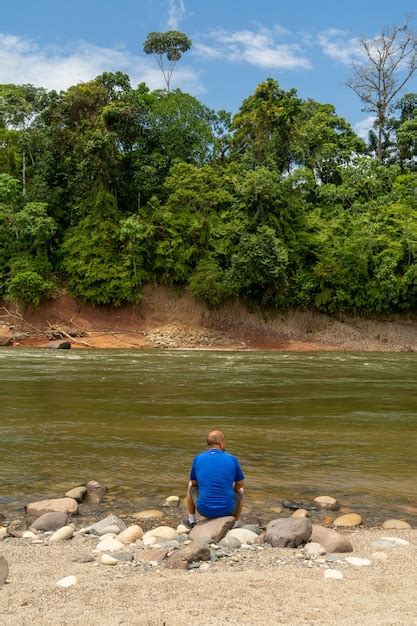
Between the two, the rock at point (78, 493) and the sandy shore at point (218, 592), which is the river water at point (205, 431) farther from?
the sandy shore at point (218, 592)

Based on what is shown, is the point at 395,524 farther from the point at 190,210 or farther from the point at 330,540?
the point at 190,210

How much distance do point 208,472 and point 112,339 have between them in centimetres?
2973

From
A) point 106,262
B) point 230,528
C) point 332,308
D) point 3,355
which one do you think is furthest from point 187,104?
point 230,528

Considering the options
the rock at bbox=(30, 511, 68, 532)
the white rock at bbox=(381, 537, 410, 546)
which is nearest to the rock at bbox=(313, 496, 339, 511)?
the white rock at bbox=(381, 537, 410, 546)

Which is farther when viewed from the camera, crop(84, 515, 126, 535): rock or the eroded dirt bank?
the eroded dirt bank

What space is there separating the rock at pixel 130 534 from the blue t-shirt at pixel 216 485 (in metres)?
0.67

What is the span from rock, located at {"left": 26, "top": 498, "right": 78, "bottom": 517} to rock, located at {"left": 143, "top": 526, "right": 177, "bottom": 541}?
1.10m

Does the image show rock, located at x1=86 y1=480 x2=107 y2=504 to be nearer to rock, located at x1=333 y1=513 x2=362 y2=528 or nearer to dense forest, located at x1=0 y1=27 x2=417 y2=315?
rock, located at x1=333 y1=513 x2=362 y2=528

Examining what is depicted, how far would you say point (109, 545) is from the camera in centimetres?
511

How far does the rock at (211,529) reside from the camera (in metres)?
5.33

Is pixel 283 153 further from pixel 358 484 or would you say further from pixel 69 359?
pixel 358 484

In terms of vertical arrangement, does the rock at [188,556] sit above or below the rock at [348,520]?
above

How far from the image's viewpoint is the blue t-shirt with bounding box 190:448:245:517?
5801 millimetres

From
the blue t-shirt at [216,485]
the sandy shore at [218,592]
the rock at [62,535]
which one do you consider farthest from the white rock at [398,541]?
the rock at [62,535]
